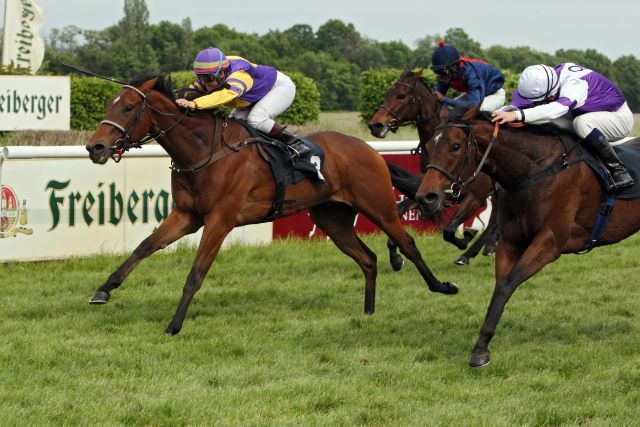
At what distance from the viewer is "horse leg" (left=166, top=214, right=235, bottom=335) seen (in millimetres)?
6199

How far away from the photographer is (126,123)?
20.3 feet

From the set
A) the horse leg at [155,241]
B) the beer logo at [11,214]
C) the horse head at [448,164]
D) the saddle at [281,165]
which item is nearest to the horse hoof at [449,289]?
the saddle at [281,165]

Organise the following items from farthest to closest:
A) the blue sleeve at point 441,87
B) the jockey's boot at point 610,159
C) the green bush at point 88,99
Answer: the green bush at point 88,99
the blue sleeve at point 441,87
the jockey's boot at point 610,159

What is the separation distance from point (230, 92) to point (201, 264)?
3.60 feet

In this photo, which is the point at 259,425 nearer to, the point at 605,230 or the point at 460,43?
the point at 605,230

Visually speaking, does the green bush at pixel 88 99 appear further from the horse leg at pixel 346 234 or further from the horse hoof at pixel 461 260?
the horse leg at pixel 346 234

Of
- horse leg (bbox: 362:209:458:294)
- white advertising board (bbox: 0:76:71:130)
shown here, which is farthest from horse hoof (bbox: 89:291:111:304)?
white advertising board (bbox: 0:76:71:130)

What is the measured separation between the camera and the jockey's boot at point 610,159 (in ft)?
18.7

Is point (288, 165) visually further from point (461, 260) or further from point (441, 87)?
point (461, 260)

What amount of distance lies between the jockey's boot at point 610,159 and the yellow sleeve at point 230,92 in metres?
2.18

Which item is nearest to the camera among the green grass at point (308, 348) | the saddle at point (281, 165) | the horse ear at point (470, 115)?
the green grass at point (308, 348)

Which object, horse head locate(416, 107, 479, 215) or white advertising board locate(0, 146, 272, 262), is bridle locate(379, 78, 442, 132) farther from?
horse head locate(416, 107, 479, 215)

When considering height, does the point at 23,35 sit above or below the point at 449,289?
below

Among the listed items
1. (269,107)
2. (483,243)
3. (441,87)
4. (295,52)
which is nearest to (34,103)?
(441,87)
